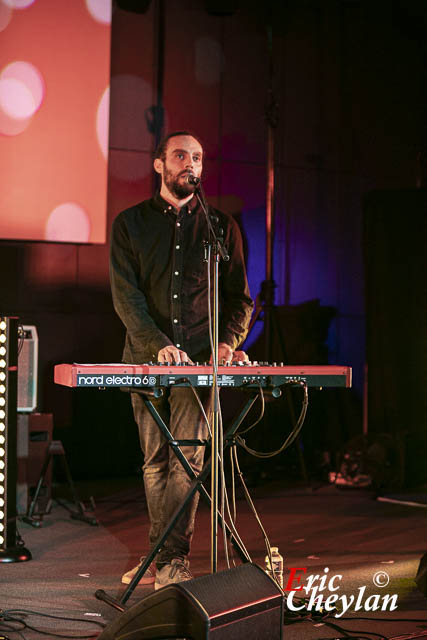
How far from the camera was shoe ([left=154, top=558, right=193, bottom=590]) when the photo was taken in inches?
118

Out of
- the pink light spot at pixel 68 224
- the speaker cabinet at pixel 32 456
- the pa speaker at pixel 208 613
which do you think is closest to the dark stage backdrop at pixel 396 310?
the pink light spot at pixel 68 224

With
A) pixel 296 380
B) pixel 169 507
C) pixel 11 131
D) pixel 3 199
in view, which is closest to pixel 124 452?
pixel 3 199

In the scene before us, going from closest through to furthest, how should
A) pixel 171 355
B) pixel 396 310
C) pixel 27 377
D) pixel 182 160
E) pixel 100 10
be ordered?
pixel 171 355
pixel 182 160
pixel 27 377
pixel 100 10
pixel 396 310

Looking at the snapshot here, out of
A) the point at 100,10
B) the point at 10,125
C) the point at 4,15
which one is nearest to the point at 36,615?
the point at 10,125

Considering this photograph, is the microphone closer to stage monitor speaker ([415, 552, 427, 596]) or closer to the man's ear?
the man's ear

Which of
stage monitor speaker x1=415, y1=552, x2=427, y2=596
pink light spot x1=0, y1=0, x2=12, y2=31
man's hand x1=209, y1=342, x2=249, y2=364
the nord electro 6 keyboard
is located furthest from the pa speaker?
pink light spot x1=0, y1=0, x2=12, y2=31

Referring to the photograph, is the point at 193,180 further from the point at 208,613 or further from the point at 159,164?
the point at 208,613

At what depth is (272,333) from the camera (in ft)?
19.4

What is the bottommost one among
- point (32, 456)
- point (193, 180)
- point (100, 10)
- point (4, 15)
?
point (32, 456)

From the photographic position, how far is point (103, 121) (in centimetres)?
596

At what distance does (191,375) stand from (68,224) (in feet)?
11.3

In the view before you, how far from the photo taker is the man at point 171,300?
10.2ft

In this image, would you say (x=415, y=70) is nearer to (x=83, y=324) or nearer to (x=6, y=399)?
(x=83, y=324)

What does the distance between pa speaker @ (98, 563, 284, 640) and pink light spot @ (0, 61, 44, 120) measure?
4.43 metres
